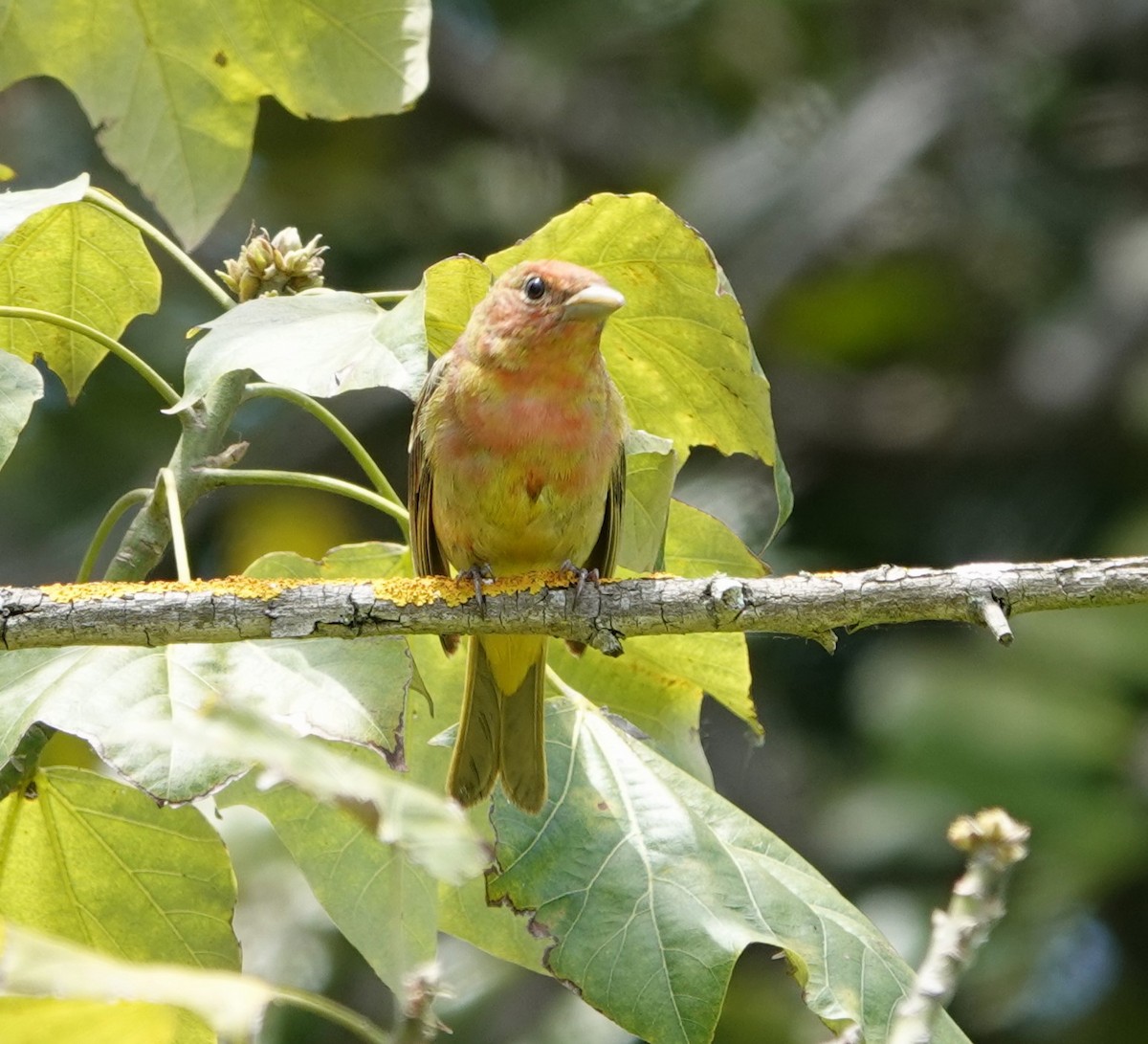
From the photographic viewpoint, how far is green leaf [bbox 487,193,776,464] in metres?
2.61

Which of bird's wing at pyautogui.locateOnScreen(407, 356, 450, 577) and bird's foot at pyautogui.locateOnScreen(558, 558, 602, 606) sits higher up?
bird's wing at pyautogui.locateOnScreen(407, 356, 450, 577)

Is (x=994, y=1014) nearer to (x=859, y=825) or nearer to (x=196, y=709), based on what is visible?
(x=859, y=825)

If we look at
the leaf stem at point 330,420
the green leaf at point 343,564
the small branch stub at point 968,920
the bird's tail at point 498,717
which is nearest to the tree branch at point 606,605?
the green leaf at point 343,564

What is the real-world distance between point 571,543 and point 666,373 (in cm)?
52

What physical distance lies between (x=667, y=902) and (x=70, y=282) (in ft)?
4.75

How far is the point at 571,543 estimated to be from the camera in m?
3.19

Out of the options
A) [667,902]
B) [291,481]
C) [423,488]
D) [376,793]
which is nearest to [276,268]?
[291,481]

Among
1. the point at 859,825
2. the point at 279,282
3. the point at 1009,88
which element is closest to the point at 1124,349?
the point at 1009,88

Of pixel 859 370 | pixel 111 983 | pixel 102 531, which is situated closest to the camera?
pixel 111 983

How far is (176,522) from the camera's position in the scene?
2459 mm

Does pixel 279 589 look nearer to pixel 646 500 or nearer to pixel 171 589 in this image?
pixel 171 589

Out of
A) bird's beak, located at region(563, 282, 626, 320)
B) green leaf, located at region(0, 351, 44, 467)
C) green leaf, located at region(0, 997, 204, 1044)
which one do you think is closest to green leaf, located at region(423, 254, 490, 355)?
bird's beak, located at region(563, 282, 626, 320)

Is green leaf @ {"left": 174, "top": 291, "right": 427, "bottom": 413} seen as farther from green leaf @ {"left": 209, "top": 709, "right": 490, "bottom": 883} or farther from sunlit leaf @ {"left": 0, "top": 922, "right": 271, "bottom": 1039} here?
sunlit leaf @ {"left": 0, "top": 922, "right": 271, "bottom": 1039}

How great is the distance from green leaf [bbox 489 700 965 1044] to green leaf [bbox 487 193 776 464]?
55cm
